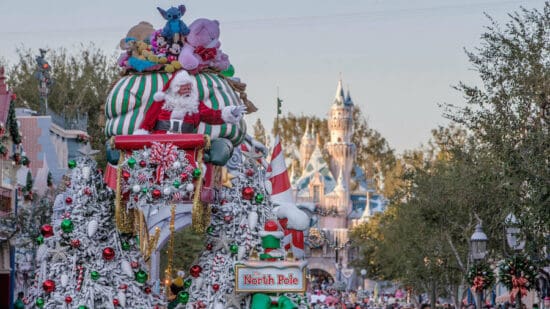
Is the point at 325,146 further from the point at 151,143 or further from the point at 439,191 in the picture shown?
the point at 151,143

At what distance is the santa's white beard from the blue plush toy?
1082mm

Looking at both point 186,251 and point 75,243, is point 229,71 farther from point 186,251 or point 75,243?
point 186,251

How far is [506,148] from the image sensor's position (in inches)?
1173

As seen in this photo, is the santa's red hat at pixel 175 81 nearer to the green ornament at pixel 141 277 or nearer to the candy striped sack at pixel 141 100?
the candy striped sack at pixel 141 100

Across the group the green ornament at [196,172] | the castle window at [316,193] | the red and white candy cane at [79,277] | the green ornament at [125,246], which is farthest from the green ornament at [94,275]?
the castle window at [316,193]

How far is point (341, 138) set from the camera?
154125 millimetres

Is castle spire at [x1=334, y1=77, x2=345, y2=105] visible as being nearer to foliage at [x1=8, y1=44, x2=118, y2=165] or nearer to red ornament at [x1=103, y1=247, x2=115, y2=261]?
foliage at [x1=8, y1=44, x2=118, y2=165]

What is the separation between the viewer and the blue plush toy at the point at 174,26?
2591cm

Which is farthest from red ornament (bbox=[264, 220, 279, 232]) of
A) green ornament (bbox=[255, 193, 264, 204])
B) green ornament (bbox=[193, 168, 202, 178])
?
green ornament (bbox=[193, 168, 202, 178])

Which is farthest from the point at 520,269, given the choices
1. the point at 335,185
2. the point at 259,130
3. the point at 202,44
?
the point at 335,185

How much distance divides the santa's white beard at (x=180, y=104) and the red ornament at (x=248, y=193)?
1563mm

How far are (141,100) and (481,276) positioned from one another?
41.3ft

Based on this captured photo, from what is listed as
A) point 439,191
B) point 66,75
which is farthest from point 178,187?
point 66,75

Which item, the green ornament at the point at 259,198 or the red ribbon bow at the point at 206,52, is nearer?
the green ornament at the point at 259,198
